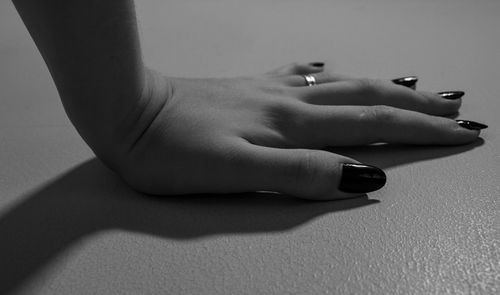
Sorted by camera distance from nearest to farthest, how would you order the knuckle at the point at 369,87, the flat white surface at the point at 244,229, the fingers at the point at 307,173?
the flat white surface at the point at 244,229 → the fingers at the point at 307,173 → the knuckle at the point at 369,87

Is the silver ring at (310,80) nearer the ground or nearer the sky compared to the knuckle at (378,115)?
nearer the ground

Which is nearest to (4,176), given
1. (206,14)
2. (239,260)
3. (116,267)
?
(116,267)

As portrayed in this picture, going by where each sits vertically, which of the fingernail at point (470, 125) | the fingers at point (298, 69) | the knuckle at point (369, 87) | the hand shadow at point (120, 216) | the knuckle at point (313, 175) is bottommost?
the hand shadow at point (120, 216)

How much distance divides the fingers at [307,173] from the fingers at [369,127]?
114mm

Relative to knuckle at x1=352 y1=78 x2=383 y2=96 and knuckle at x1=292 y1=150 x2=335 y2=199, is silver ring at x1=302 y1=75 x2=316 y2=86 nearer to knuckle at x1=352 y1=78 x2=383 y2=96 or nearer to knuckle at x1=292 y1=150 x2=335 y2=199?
knuckle at x1=352 y1=78 x2=383 y2=96

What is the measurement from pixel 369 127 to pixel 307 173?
20cm

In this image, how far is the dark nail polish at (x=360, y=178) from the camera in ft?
2.06

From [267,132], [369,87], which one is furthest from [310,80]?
[267,132]

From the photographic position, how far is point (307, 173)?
0.62 metres

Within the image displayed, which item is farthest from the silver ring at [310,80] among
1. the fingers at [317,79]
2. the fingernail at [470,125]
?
the fingernail at [470,125]

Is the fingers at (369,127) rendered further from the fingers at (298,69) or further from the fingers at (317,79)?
the fingers at (298,69)

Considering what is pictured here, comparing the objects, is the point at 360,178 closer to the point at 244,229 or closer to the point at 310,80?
the point at 244,229

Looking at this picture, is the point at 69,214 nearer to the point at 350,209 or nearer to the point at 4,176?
the point at 4,176

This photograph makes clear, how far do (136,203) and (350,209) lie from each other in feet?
0.99
